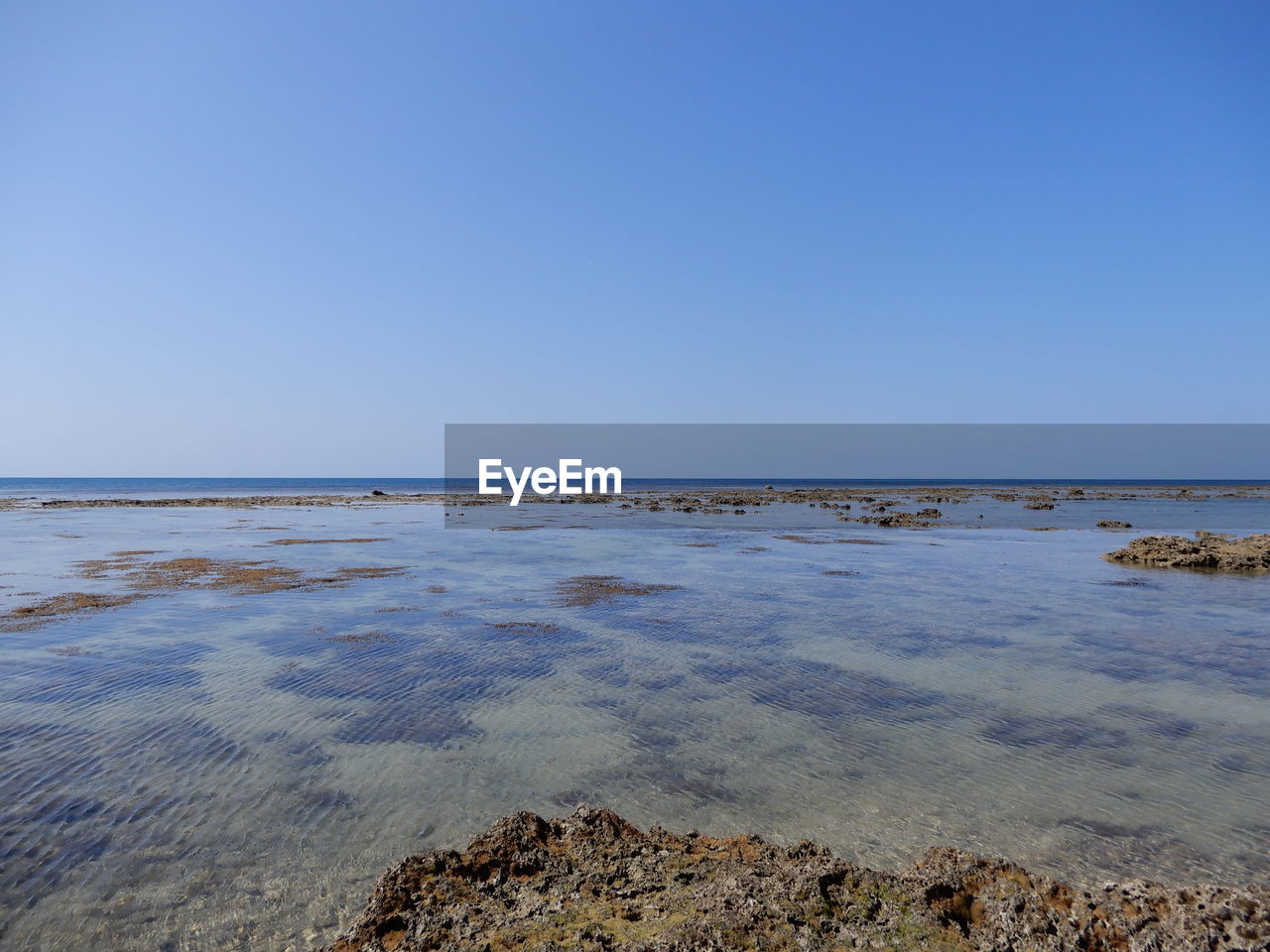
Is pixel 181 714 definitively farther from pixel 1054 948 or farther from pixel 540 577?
pixel 540 577

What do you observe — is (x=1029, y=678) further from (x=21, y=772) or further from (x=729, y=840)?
(x=21, y=772)

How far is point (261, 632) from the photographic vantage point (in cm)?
1188

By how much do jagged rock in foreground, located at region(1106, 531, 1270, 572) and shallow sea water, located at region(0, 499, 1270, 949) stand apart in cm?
573

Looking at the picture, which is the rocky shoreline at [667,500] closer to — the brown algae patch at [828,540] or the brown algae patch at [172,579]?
the brown algae patch at [828,540]

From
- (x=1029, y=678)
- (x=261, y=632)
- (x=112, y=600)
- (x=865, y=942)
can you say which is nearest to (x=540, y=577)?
(x=261, y=632)

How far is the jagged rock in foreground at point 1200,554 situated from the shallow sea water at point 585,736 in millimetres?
5726

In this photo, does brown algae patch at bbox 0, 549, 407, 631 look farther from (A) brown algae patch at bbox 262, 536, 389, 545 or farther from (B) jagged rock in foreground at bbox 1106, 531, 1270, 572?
→ (B) jagged rock in foreground at bbox 1106, 531, 1270, 572

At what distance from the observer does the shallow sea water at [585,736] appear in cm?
483

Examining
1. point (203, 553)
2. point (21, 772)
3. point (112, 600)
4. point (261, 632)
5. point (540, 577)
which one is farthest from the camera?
point (203, 553)

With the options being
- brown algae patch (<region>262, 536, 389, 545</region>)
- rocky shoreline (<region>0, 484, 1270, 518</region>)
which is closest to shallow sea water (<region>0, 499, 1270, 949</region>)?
brown algae patch (<region>262, 536, 389, 545</region>)

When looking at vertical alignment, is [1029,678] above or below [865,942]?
below

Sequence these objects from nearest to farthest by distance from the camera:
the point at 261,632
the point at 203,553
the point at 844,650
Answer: the point at 844,650 < the point at 261,632 < the point at 203,553

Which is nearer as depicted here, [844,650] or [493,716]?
[493,716]

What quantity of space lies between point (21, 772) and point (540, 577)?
42.7 ft
